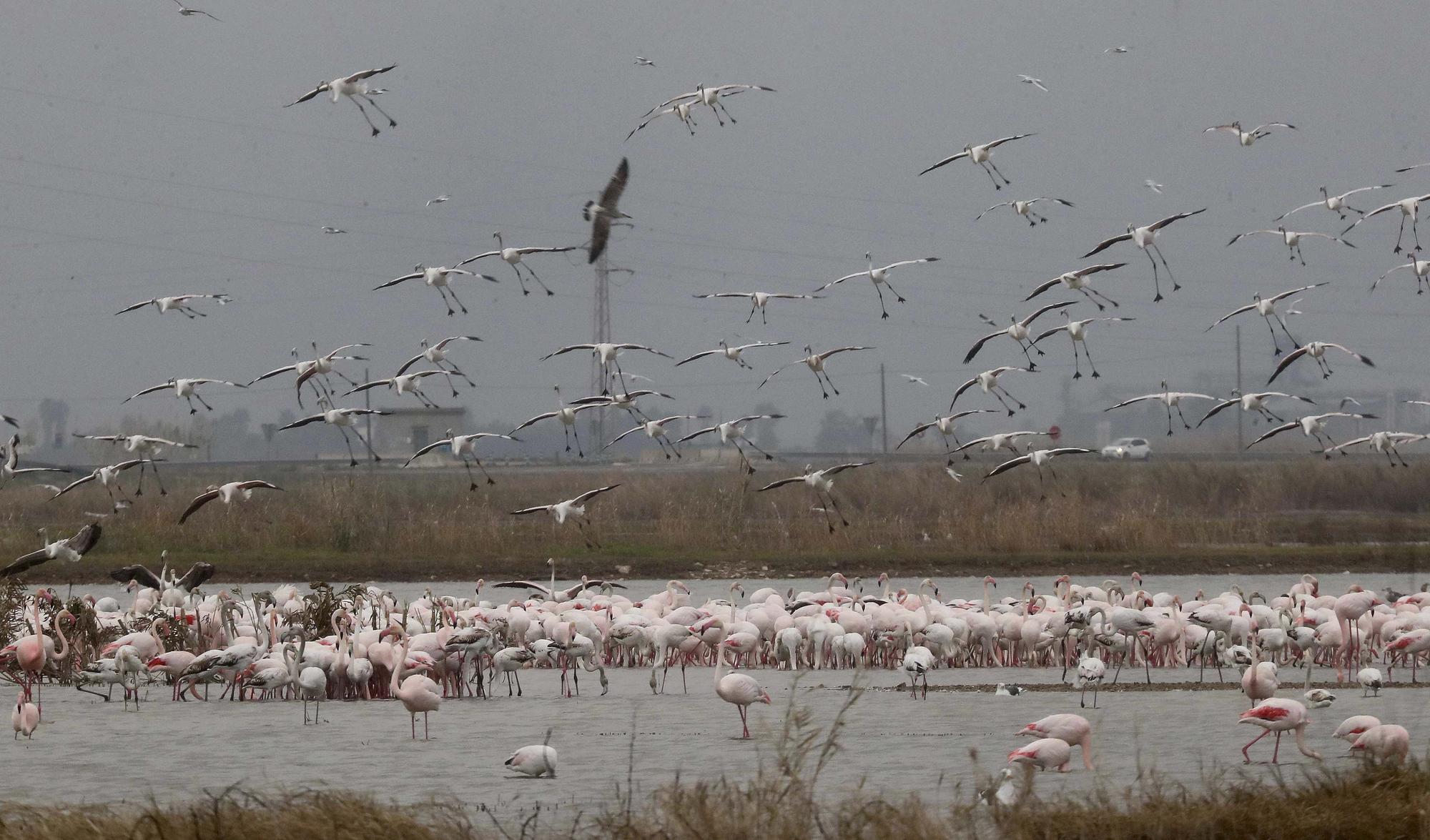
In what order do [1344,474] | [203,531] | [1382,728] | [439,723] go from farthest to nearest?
[1344,474], [203,531], [439,723], [1382,728]

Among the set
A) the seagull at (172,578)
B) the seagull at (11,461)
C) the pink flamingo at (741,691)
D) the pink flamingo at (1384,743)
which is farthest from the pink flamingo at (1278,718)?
the seagull at (11,461)

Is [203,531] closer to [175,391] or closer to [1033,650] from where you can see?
[175,391]

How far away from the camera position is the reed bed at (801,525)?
3512 centimetres

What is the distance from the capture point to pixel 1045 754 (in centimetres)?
1119

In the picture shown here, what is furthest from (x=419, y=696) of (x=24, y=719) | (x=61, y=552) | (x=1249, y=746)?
(x=61, y=552)

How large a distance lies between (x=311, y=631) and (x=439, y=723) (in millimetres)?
4036

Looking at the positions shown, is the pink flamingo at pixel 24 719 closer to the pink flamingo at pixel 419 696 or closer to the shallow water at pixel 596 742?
the shallow water at pixel 596 742

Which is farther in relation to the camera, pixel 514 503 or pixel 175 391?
pixel 514 503

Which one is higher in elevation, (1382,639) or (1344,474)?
(1344,474)

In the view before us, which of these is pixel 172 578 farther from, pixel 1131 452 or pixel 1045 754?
pixel 1131 452

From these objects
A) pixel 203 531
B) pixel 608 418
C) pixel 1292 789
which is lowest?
pixel 1292 789

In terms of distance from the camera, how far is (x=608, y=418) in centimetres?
8081

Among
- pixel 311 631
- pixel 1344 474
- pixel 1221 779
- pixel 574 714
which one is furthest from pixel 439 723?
pixel 1344 474

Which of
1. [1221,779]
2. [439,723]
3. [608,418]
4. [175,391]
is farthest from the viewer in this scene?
[608,418]
